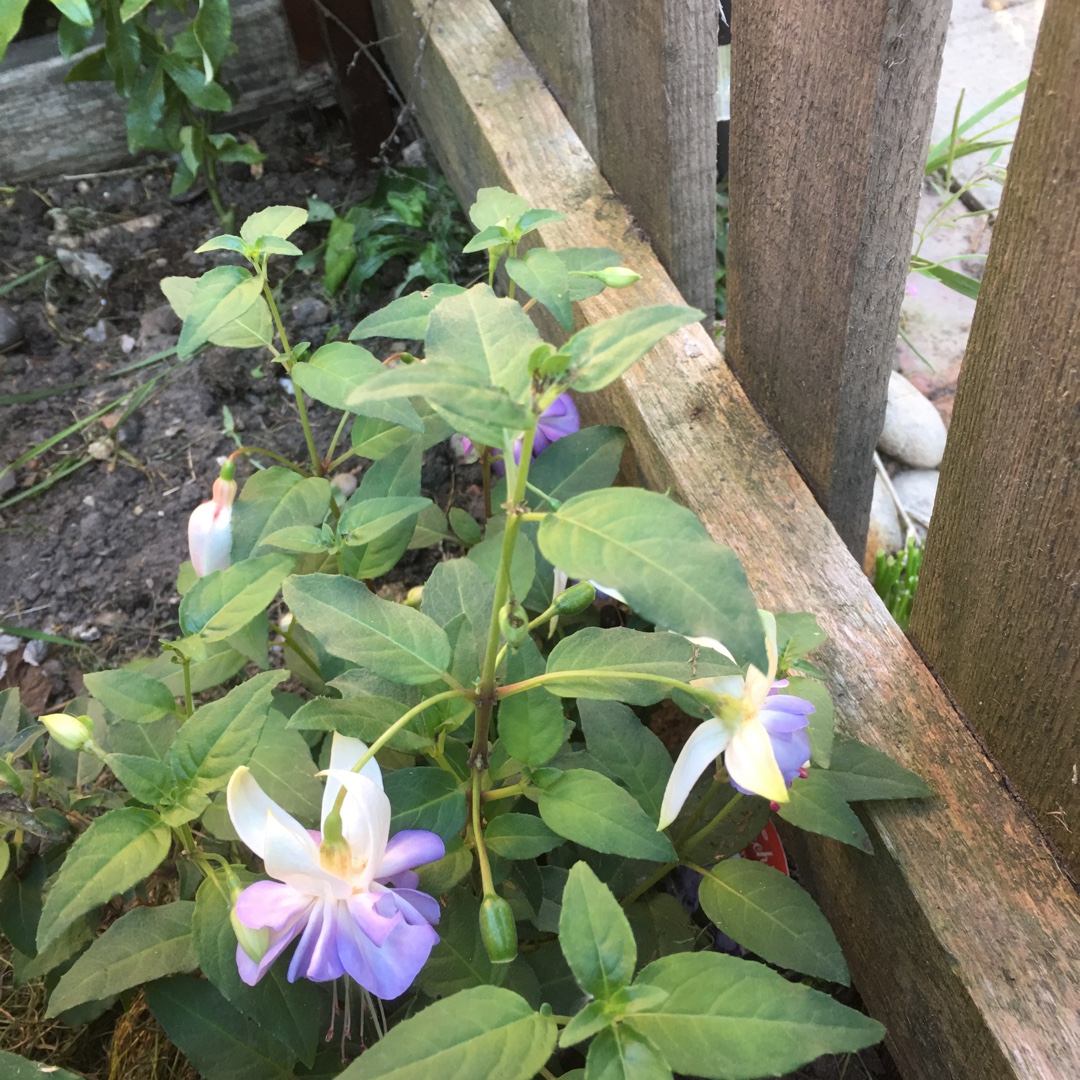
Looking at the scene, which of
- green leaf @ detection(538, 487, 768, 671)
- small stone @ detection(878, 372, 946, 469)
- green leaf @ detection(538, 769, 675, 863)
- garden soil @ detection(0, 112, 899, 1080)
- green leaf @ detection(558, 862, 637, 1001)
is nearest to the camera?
green leaf @ detection(538, 487, 768, 671)

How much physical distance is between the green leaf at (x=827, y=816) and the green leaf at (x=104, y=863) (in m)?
0.48

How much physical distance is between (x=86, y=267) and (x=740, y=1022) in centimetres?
180

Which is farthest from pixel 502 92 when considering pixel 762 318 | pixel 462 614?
pixel 462 614

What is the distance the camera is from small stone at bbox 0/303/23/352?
172 centimetres

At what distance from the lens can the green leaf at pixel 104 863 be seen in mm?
661

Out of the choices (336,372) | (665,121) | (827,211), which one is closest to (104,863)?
(336,372)

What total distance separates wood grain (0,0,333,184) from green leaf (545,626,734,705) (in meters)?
1.65

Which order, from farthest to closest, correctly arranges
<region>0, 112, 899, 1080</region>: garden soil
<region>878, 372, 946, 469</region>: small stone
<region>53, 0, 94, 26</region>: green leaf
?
<region>878, 372, 946, 469</region>: small stone, <region>0, 112, 899, 1080</region>: garden soil, <region>53, 0, 94, 26</region>: green leaf

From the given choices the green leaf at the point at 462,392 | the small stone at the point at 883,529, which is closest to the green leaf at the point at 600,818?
the green leaf at the point at 462,392

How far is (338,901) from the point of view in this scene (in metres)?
0.62

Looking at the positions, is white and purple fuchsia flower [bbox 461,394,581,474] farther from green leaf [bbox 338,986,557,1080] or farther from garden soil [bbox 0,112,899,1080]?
green leaf [bbox 338,986,557,1080]

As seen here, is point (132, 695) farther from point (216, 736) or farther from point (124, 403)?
point (124, 403)

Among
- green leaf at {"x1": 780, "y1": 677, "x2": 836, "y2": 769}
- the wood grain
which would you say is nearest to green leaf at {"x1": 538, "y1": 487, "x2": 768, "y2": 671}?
green leaf at {"x1": 780, "y1": 677, "x2": 836, "y2": 769}

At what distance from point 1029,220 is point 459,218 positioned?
1347mm
